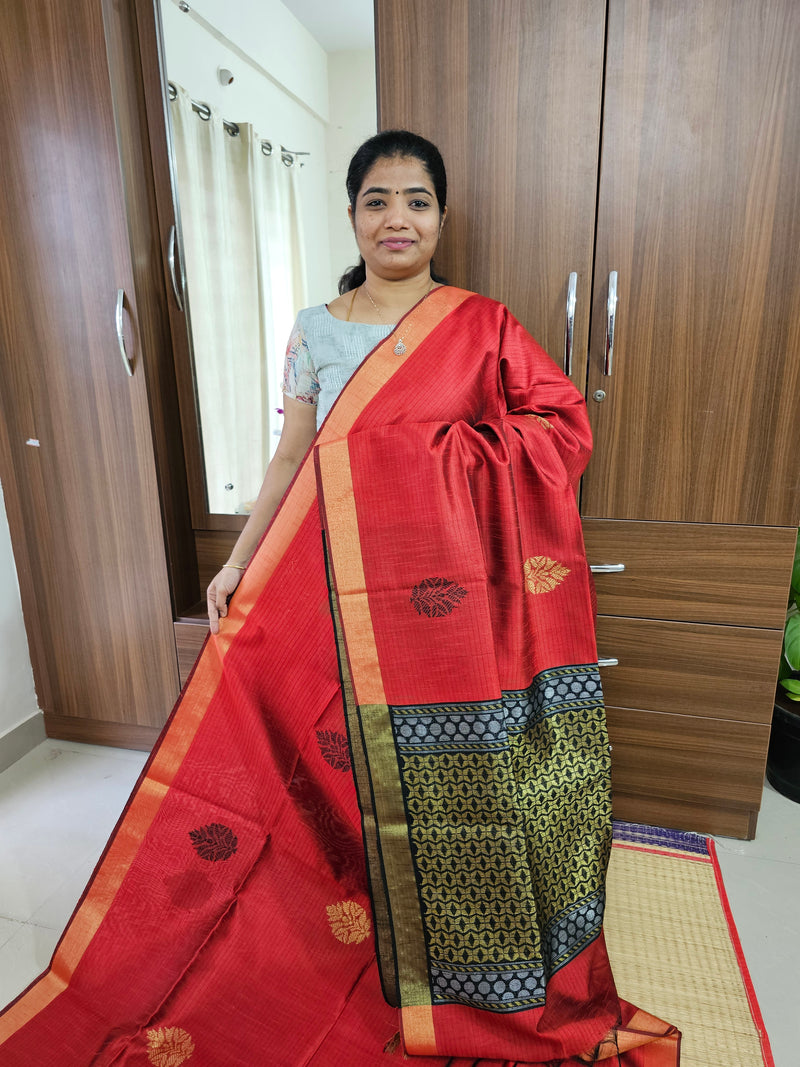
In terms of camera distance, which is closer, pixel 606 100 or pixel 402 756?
pixel 402 756

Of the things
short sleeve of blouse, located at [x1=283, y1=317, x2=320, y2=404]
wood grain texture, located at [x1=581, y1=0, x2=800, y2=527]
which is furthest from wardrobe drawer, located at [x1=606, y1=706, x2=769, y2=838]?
short sleeve of blouse, located at [x1=283, y1=317, x2=320, y2=404]

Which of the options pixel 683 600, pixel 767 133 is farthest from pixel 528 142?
pixel 683 600

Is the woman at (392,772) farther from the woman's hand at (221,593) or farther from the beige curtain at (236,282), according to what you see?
the beige curtain at (236,282)

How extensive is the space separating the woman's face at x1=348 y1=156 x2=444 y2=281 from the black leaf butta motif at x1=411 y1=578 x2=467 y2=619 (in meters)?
0.61

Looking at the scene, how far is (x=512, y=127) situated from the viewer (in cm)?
146

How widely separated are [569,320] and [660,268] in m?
0.20

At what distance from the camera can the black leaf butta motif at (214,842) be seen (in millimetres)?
1246

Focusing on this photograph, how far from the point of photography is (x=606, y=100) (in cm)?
140

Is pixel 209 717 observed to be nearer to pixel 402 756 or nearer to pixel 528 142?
pixel 402 756

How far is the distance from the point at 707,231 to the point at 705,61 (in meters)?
0.30

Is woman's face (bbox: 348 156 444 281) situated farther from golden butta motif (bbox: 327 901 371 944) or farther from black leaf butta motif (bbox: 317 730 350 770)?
golden butta motif (bbox: 327 901 371 944)

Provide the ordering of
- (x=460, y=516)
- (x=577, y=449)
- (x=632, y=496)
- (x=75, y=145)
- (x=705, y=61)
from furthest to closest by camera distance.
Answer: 1. (x=75, y=145)
2. (x=632, y=496)
3. (x=705, y=61)
4. (x=577, y=449)
5. (x=460, y=516)

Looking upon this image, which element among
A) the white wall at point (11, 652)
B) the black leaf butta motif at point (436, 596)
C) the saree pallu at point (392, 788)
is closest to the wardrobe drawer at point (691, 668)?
the saree pallu at point (392, 788)

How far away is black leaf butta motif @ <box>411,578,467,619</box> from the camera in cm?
111
